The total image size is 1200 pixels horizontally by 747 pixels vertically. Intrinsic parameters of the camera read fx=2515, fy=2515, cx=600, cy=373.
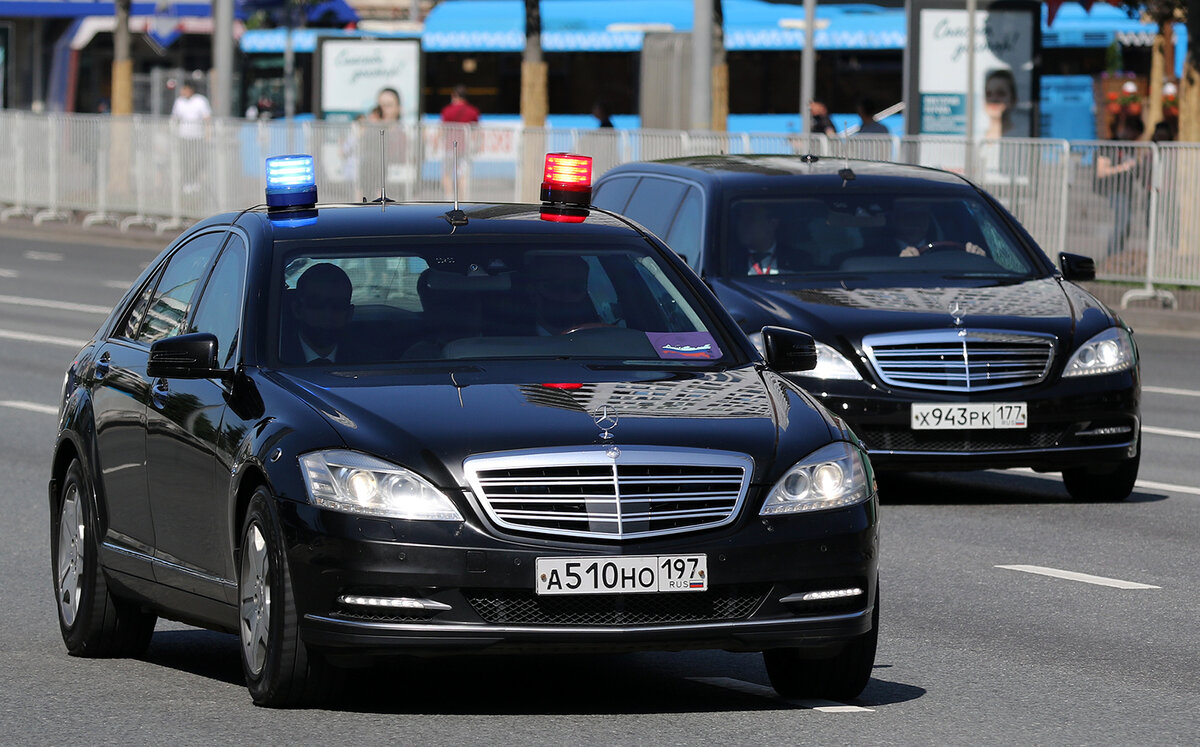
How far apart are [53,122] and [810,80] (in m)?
12.5

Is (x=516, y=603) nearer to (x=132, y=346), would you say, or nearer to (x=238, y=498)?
(x=238, y=498)

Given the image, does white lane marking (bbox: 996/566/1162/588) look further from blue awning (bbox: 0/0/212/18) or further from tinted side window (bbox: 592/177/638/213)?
blue awning (bbox: 0/0/212/18)

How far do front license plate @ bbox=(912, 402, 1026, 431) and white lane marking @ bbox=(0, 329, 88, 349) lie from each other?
11.1 m

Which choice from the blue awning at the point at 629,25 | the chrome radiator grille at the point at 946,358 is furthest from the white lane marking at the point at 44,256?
the chrome radiator grille at the point at 946,358

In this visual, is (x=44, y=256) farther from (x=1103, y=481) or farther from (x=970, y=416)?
(x=970, y=416)

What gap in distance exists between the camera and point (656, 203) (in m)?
14.6

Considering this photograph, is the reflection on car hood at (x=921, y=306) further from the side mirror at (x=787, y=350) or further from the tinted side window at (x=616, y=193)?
the side mirror at (x=787, y=350)

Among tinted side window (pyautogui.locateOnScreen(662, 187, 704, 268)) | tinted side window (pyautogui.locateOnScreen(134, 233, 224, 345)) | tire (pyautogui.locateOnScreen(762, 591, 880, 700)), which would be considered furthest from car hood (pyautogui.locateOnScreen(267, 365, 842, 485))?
tinted side window (pyautogui.locateOnScreen(662, 187, 704, 268))

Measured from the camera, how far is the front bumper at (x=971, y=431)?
39.6ft

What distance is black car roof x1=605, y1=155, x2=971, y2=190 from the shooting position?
13.9 metres

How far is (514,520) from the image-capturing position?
6.43m

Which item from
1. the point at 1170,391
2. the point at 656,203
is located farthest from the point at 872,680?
the point at 1170,391

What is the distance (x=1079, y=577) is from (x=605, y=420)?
3930 millimetres

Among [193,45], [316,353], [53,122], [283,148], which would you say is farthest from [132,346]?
[193,45]
